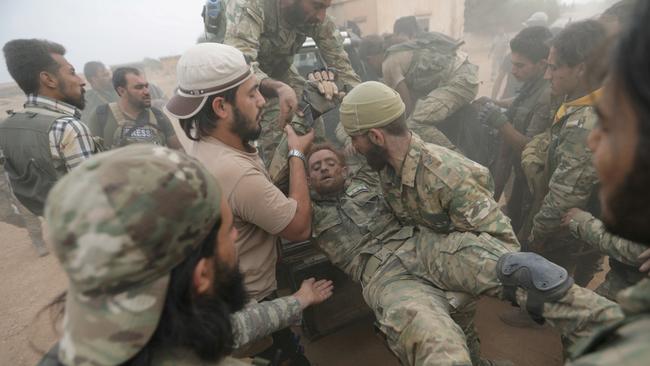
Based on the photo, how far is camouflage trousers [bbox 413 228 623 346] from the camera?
4.88 feet

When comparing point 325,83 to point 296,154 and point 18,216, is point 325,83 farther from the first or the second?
point 18,216

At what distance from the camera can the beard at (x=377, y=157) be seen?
84.7 inches

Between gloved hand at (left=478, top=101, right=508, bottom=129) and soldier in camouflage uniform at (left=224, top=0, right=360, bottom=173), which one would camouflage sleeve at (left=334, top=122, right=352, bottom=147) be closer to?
soldier in camouflage uniform at (left=224, top=0, right=360, bottom=173)

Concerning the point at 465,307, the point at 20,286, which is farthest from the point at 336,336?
the point at 20,286

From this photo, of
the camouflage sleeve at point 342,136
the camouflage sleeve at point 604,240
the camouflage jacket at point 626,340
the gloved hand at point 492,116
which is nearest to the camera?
the camouflage jacket at point 626,340

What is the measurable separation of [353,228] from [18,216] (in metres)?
6.05

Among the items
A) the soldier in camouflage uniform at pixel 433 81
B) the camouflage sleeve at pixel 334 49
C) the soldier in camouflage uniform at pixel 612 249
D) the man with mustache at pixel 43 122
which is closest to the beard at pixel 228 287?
the soldier in camouflage uniform at pixel 612 249

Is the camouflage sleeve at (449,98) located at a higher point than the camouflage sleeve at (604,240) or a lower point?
higher

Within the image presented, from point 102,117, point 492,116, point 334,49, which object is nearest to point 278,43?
point 334,49

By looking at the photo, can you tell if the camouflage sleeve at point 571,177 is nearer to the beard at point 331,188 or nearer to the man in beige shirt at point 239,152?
the beard at point 331,188

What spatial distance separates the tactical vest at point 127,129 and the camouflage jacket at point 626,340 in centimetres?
434

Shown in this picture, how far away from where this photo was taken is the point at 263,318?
5.35ft

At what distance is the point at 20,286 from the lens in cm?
460

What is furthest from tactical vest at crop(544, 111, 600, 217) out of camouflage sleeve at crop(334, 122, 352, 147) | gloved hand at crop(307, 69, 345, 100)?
camouflage sleeve at crop(334, 122, 352, 147)
